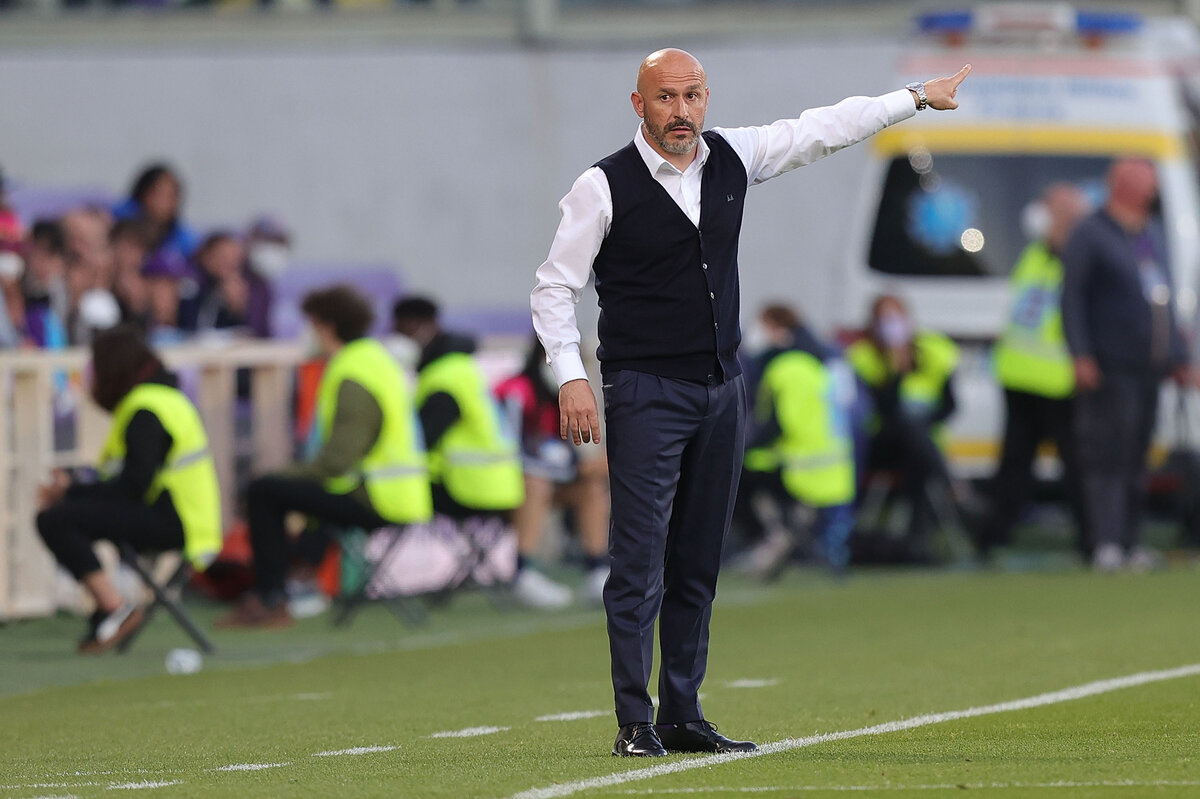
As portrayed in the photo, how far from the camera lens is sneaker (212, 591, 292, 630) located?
42.5ft

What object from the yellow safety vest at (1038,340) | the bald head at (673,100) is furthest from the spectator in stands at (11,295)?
the bald head at (673,100)

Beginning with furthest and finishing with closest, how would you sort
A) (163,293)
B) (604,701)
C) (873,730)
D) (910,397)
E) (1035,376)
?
(910,397), (1035,376), (163,293), (604,701), (873,730)

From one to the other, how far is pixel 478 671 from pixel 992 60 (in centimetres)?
753

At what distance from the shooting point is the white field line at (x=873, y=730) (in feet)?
21.5

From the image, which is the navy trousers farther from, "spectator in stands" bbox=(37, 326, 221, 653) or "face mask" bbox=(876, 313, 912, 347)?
"face mask" bbox=(876, 313, 912, 347)

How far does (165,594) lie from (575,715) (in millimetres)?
3287

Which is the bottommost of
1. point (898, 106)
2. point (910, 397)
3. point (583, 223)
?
point (910, 397)

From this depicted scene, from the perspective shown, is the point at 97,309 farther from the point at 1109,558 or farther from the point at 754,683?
the point at 1109,558

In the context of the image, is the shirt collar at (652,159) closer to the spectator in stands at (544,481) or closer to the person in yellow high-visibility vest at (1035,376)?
the spectator in stands at (544,481)

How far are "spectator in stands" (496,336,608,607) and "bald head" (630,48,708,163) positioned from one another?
7372 millimetres

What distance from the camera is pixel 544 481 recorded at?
14.6 meters

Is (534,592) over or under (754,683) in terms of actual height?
under

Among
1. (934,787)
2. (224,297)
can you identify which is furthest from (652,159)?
(224,297)

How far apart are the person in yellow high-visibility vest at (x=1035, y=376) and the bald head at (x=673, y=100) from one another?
9255mm
